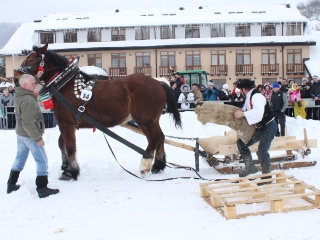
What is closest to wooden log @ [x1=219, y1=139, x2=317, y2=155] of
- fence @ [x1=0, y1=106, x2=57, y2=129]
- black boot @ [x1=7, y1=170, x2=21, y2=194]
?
black boot @ [x1=7, y1=170, x2=21, y2=194]

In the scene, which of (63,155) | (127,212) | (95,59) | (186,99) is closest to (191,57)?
(95,59)

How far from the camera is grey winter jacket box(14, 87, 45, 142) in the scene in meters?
6.03

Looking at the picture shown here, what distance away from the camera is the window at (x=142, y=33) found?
39.9 meters

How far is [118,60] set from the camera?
39.9m

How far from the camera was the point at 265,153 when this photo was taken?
634cm

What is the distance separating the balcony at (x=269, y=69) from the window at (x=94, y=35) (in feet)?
53.1

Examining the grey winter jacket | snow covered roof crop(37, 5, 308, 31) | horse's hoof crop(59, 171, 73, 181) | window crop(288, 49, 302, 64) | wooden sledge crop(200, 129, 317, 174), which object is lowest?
horse's hoof crop(59, 171, 73, 181)

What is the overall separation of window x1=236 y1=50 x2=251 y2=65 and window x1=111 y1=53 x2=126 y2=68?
11101 millimetres

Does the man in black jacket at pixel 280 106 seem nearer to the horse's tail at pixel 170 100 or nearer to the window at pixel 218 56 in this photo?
the horse's tail at pixel 170 100

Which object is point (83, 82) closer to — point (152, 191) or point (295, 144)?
point (152, 191)

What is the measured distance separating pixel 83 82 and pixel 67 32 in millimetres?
35180

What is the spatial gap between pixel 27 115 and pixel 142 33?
115 feet

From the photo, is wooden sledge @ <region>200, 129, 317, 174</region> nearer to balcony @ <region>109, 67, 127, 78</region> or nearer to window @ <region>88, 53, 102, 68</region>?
balcony @ <region>109, 67, 127, 78</region>

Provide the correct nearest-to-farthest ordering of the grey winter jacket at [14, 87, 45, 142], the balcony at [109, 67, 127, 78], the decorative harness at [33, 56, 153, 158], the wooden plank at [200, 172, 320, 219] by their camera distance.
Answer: the wooden plank at [200, 172, 320, 219] < the grey winter jacket at [14, 87, 45, 142] < the decorative harness at [33, 56, 153, 158] < the balcony at [109, 67, 127, 78]
